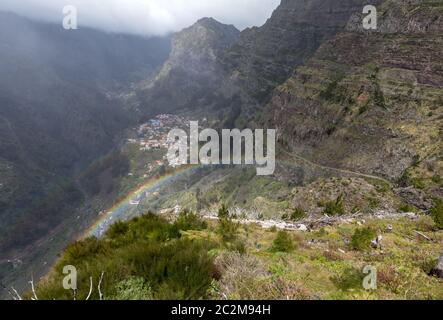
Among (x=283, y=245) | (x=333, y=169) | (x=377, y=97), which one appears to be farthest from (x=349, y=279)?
(x=377, y=97)

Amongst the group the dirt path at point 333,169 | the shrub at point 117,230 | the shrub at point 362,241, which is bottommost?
the dirt path at point 333,169

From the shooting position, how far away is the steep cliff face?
9375cm

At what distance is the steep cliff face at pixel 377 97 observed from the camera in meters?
93.8

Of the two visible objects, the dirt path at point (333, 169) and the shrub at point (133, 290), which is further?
the dirt path at point (333, 169)

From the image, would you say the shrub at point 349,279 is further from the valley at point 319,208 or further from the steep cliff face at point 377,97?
the steep cliff face at point 377,97

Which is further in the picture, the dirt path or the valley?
the dirt path

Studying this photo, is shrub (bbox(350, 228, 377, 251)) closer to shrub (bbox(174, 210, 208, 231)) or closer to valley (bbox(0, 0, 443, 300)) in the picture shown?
valley (bbox(0, 0, 443, 300))

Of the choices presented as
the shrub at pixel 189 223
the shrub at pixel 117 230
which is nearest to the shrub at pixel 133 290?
the shrub at pixel 189 223

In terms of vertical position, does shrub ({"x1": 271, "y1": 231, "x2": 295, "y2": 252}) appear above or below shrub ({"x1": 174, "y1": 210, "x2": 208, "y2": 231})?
above

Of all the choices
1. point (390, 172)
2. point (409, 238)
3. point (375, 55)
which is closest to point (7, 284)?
point (390, 172)

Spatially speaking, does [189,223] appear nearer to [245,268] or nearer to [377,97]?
[245,268]

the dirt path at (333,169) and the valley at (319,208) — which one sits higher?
the valley at (319,208)

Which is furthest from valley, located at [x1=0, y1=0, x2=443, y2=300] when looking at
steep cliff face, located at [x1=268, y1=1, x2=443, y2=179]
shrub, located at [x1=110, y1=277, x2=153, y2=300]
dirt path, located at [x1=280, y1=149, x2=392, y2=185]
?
dirt path, located at [x1=280, y1=149, x2=392, y2=185]
